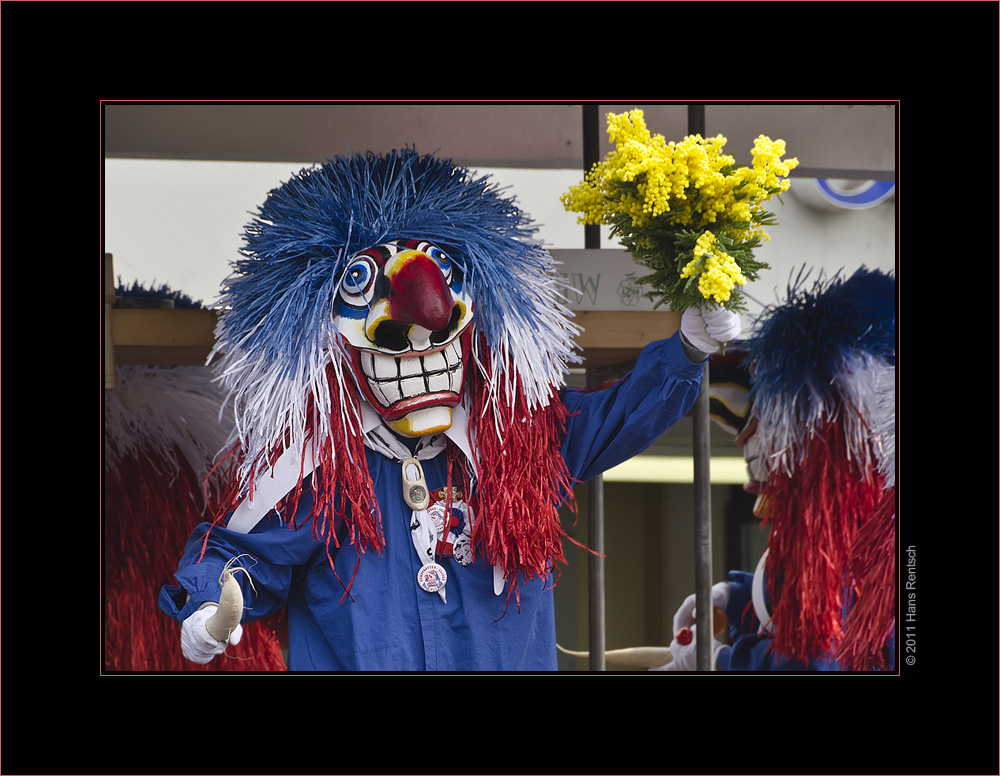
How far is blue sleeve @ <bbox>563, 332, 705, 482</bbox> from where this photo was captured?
1307 millimetres

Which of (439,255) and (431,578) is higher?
(439,255)

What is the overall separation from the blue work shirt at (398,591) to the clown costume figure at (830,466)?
21.6 inches

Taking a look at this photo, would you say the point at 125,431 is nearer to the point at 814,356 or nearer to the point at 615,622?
the point at 814,356

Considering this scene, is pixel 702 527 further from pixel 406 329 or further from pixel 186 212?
pixel 186 212

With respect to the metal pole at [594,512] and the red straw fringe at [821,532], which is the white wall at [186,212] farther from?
the red straw fringe at [821,532]

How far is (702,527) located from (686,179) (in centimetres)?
61

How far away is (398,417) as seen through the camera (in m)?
1.32

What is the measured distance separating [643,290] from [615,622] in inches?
64.7

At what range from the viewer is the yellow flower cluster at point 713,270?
112cm

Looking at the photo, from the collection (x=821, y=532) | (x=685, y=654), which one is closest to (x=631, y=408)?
(x=821, y=532)

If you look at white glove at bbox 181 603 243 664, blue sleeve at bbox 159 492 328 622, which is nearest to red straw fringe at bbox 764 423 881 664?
blue sleeve at bbox 159 492 328 622

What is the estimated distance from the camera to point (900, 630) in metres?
1.42

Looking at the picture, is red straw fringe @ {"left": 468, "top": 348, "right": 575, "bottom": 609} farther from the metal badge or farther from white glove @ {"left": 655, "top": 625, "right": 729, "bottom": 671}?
white glove @ {"left": 655, "top": 625, "right": 729, "bottom": 671}

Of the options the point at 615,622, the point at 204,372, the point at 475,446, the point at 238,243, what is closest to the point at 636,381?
the point at 475,446
